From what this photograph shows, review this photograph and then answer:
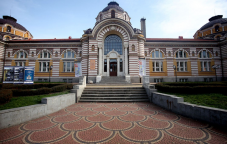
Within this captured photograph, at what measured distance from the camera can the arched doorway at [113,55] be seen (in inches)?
890

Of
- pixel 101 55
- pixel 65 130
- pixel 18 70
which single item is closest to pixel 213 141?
pixel 65 130

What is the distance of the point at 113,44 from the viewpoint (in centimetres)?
2339

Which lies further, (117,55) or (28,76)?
(117,55)

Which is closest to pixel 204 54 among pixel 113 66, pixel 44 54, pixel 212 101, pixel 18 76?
pixel 113 66

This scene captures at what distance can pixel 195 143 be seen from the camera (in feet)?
11.5

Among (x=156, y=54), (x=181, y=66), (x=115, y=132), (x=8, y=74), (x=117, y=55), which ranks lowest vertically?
(x=115, y=132)

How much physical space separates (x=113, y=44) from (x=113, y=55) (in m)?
2.69

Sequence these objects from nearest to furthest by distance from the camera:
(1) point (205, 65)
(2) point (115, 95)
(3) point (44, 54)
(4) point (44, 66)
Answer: (2) point (115, 95), (4) point (44, 66), (3) point (44, 54), (1) point (205, 65)

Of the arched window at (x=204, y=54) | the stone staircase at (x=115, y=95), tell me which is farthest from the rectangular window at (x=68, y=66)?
the arched window at (x=204, y=54)

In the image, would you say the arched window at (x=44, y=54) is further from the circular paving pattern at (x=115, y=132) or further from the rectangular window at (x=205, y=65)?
the rectangular window at (x=205, y=65)

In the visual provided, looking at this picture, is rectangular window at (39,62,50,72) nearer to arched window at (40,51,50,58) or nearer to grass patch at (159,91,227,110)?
arched window at (40,51,50,58)

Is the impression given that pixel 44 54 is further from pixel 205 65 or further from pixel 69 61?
pixel 205 65

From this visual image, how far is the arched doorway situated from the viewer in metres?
22.6

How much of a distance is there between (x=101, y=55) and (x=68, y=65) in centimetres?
888
